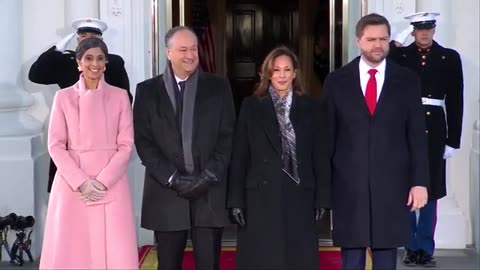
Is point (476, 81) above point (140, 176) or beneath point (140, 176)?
above

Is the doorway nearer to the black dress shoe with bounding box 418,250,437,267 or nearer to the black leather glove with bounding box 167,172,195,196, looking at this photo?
the black dress shoe with bounding box 418,250,437,267

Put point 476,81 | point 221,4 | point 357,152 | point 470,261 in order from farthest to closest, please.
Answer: point 221,4 → point 476,81 → point 470,261 → point 357,152

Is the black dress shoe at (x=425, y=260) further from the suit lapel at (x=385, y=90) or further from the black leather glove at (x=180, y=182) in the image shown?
the black leather glove at (x=180, y=182)

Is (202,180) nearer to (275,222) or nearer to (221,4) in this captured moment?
(275,222)

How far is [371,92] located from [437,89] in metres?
1.86

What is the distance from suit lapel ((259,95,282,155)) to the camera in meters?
4.73

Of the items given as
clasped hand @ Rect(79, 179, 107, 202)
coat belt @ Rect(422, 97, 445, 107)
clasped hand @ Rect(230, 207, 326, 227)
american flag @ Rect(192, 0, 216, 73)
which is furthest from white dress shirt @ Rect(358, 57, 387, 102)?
american flag @ Rect(192, 0, 216, 73)

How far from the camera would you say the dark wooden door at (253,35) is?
12086mm

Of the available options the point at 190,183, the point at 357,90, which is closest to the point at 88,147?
the point at 190,183

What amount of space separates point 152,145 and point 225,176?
18.2 inches

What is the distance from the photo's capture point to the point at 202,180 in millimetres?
4785

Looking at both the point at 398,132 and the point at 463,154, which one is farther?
the point at 463,154

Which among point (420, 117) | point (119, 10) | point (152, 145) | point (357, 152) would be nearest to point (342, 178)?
point (357, 152)

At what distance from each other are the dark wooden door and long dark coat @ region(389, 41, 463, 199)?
5.70 metres
